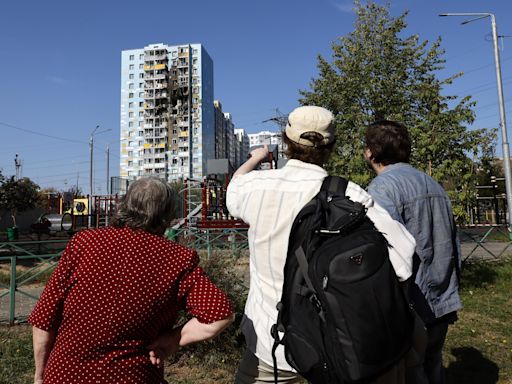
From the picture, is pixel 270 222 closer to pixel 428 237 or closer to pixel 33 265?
pixel 428 237

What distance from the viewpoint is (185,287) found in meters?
1.61

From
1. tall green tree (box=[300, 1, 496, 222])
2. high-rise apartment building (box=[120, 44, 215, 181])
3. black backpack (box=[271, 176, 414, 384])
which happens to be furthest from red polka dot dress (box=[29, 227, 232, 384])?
high-rise apartment building (box=[120, 44, 215, 181])

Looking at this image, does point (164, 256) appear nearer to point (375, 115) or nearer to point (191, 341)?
point (191, 341)

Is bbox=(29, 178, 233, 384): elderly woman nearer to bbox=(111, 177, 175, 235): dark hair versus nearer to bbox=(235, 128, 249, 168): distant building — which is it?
bbox=(111, 177, 175, 235): dark hair

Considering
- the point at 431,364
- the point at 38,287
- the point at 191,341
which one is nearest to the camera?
the point at 191,341

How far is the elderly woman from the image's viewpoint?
5.05 feet

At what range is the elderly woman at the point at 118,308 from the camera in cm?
154

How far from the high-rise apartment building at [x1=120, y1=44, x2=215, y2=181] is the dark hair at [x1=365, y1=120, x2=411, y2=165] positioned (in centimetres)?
9392

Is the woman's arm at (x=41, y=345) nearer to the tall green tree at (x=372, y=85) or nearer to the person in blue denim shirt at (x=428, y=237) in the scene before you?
the person in blue denim shirt at (x=428, y=237)

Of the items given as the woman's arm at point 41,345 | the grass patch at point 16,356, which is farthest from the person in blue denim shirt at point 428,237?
the grass patch at point 16,356

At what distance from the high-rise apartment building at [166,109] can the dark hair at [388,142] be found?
93.9 metres

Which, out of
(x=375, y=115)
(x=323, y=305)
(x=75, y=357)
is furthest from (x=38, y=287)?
(x=375, y=115)

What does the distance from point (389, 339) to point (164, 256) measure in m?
0.84

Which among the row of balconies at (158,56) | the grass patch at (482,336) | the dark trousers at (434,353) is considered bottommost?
the grass patch at (482,336)
